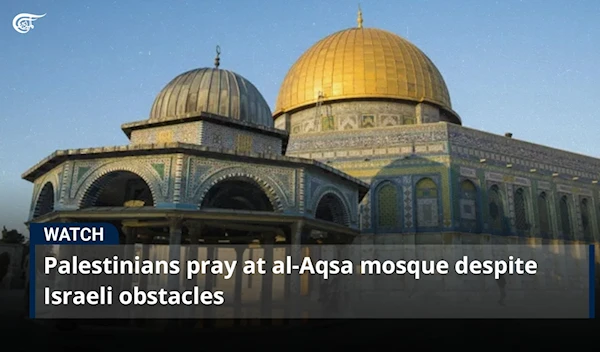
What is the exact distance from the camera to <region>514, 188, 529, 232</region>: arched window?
25.4m

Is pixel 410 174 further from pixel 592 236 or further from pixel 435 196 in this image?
pixel 592 236

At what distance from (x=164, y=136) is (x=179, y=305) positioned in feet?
17.8

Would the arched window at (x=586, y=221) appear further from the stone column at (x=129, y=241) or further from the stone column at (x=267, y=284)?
the stone column at (x=129, y=241)

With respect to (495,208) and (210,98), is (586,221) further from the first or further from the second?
(210,98)

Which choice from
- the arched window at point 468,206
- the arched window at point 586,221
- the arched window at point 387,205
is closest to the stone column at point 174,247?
the arched window at point 387,205

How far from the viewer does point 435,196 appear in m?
23.5

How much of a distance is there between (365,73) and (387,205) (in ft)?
31.2

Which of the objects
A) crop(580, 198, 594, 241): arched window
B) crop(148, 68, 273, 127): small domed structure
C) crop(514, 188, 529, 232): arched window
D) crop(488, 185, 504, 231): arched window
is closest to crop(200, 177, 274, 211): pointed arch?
crop(148, 68, 273, 127): small domed structure

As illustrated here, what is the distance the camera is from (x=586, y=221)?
28.3 m

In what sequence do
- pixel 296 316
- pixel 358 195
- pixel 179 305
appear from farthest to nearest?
pixel 358 195, pixel 296 316, pixel 179 305

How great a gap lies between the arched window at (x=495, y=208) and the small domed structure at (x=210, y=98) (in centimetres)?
1474

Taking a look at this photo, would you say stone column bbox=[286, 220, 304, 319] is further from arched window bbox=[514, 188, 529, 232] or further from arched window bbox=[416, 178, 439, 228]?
arched window bbox=[514, 188, 529, 232]

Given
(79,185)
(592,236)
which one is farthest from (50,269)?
(592,236)

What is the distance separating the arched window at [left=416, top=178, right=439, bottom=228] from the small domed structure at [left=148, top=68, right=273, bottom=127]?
1127 centimetres
